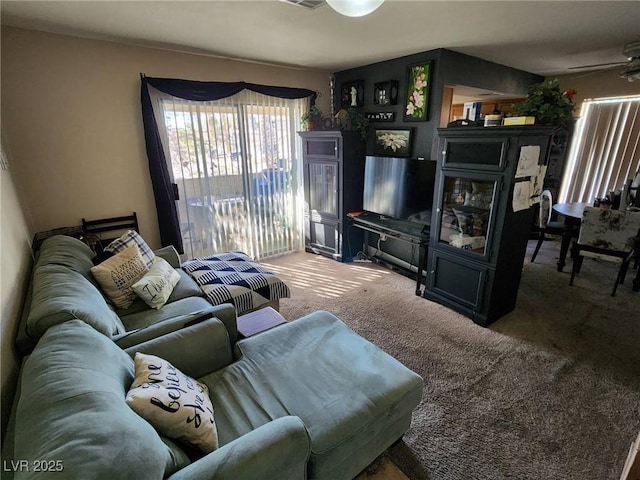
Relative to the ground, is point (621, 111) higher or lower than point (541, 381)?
higher

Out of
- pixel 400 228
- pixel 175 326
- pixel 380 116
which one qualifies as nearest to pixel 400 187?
pixel 400 228

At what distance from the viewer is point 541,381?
2.06 meters

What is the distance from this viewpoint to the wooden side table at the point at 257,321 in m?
2.04

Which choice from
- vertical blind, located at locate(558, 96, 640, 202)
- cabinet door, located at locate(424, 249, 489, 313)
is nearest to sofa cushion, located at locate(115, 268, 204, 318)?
cabinet door, located at locate(424, 249, 489, 313)

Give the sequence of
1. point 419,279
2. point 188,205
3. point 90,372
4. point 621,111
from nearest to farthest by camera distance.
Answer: point 90,372
point 419,279
point 188,205
point 621,111

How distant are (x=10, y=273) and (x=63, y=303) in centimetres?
52

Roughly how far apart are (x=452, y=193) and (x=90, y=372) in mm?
2800

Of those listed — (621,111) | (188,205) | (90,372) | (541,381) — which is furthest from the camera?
(621,111)

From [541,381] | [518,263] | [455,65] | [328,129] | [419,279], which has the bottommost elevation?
[541,381]

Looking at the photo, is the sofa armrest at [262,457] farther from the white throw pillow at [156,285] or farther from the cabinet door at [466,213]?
the cabinet door at [466,213]

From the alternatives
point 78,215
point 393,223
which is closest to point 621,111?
point 393,223

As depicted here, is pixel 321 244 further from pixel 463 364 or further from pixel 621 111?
pixel 621 111

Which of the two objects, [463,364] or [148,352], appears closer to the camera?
[148,352]

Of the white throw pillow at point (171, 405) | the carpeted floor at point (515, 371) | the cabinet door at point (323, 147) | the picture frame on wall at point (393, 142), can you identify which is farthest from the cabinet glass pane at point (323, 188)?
the white throw pillow at point (171, 405)
